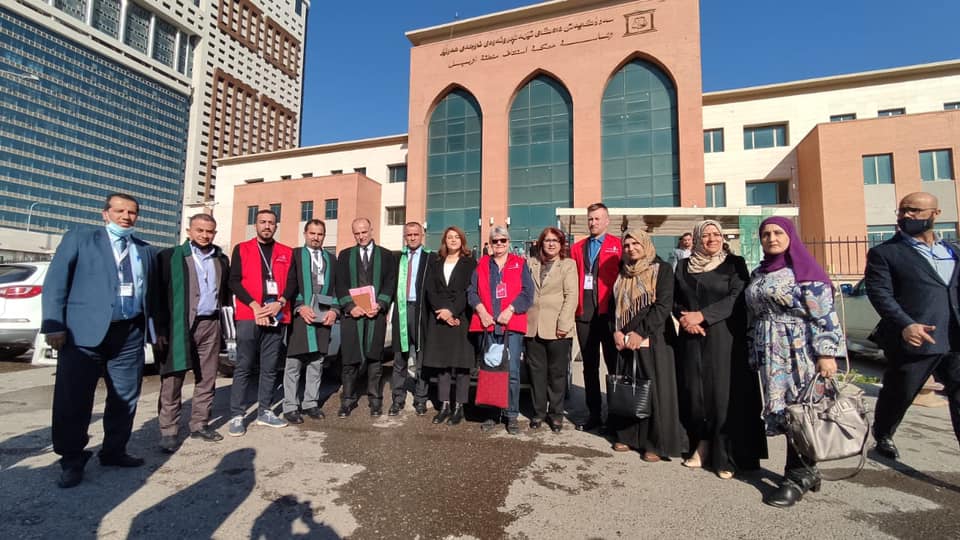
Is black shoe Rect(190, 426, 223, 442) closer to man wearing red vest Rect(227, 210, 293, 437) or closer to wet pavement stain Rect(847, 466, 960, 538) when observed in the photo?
man wearing red vest Rect(227, 210, 293, 437)

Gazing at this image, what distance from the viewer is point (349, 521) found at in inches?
91.9

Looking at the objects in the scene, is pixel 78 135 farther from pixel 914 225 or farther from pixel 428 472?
pixel 914 225

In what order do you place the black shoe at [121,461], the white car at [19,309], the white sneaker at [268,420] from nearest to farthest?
1. the black shoe at [121,461]
2. the white sneaker at [268,420]
3. the white car at [19,309]

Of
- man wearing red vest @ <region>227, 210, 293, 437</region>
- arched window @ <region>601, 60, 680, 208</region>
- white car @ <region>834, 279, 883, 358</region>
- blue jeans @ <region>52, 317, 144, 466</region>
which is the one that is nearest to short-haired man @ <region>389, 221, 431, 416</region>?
man wearing red vest @ <region>227, 210, 293, 437</region>

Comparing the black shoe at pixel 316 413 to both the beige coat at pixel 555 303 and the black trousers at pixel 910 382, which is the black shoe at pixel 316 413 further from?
the black trousers at pixel 910 382

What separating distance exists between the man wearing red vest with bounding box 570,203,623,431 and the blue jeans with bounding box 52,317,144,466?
11.9 ft

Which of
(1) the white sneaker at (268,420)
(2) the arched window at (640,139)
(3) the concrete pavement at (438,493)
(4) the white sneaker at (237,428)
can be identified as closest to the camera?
(3) the concrete pavement at (438,493)

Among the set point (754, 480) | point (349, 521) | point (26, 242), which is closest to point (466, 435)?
point (349, 521)

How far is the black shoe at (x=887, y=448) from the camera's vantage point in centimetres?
345

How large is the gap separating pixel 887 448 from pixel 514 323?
3.07 metres

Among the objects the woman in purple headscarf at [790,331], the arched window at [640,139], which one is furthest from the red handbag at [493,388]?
the arched window at [640,139]

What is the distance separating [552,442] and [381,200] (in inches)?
1144

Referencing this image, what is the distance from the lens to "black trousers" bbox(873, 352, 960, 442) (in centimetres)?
311

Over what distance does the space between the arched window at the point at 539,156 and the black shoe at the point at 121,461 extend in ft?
73.2
